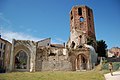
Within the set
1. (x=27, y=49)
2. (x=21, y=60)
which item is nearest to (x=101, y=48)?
(x=27, y=49)

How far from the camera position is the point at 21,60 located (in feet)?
121

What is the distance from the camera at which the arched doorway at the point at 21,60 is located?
121ft

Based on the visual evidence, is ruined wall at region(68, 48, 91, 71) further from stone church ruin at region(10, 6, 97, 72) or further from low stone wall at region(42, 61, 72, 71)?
low stone wall at region(42, 61, 72, 71)

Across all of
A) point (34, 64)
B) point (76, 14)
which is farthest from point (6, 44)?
point (76, 14)

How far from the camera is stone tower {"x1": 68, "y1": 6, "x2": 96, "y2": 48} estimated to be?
48688mm

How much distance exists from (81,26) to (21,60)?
23.4 meters

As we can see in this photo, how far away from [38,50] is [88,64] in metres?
12.2

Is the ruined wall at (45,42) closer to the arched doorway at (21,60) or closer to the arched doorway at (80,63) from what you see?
the arched doorway at (21,60)

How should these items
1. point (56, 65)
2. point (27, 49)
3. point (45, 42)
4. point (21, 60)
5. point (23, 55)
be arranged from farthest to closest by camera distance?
point (45, 42), point (23, 55), point (27, 49), point (21, 60), point (56, 65)

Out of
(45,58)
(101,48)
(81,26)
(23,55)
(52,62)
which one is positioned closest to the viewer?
(52,62)

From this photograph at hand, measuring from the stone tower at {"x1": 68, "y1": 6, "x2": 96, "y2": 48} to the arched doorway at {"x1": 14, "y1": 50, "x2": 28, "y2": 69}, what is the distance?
56.2 feet

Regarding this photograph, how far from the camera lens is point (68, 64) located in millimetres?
35375

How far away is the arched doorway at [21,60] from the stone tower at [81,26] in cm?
1714

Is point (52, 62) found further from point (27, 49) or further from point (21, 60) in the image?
point (21, 60)
